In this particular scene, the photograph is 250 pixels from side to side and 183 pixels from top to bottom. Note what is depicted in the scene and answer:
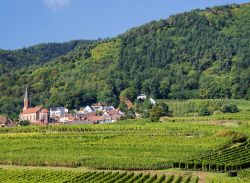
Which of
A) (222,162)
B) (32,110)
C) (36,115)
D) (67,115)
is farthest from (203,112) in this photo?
(222,162)

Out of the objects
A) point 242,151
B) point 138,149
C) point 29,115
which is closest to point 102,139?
point 138,149

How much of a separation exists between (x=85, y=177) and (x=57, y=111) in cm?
11336

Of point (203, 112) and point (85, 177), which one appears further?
point (203, 112)

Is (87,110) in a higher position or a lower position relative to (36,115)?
higher

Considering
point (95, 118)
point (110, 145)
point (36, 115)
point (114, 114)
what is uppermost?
point (114, 114)

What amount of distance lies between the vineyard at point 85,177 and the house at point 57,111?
343 feet

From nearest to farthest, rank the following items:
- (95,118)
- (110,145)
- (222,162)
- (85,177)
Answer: (85,177) → (222,162) → (110,145) → (95,118)

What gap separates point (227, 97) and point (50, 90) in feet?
192

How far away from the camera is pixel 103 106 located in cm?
17950

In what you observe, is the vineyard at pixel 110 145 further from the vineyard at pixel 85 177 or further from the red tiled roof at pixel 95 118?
the red tiled roof at pixel 95 118

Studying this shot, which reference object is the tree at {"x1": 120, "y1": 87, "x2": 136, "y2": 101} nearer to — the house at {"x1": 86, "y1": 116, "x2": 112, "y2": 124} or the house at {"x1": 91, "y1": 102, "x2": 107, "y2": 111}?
the house at {"x1": 91, "y1": 102, "x2": 107, "y2": 111}

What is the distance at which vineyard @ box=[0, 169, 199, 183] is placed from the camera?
57.2m

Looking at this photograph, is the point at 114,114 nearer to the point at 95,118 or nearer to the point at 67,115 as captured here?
the point at 95,118

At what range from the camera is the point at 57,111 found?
6762 inches
